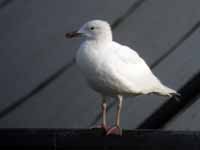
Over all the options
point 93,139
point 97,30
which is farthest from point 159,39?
point 93,139

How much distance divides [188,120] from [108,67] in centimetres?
86

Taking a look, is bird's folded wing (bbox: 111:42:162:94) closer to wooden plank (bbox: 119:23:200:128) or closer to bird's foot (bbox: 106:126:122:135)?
bird's foot (bbox: 106:126:122:135)

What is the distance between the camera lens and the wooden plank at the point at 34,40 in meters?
3.29

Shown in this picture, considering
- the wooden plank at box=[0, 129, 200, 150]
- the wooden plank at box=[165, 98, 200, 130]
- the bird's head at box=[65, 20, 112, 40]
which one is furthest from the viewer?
the wooden plank at box=[165, 98, 200, 130]

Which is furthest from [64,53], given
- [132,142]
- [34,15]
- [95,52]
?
[132,142]

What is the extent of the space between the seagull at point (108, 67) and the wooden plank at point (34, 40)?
0.70 metres

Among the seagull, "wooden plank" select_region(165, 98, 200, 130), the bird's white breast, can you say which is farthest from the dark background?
the bird's white breast

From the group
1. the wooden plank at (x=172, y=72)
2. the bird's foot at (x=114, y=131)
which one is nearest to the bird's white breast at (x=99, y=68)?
the bird's foot at (x=114, y=131)

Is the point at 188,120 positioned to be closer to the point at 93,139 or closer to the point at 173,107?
the point at 173,107

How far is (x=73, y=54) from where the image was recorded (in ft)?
10.7

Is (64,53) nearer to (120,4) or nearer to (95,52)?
(120,4)

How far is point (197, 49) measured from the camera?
10.6 feet

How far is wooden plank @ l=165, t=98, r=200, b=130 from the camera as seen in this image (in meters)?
3.19

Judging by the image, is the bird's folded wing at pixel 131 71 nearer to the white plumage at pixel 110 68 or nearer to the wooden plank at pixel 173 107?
the white plumage at pixel 110 68
